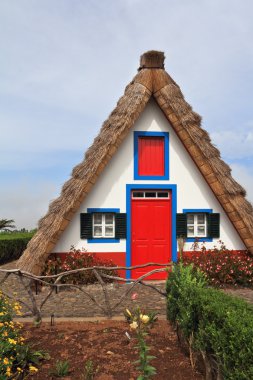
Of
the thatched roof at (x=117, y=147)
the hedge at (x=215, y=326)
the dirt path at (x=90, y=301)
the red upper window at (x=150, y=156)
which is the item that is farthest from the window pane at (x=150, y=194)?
the hedge at (x=215, y=326)

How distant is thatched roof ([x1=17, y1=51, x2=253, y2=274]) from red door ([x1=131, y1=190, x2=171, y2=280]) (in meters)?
1.58

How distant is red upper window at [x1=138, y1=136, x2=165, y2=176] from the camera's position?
1145 cm

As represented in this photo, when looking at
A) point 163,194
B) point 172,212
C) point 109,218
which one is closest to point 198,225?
point 172,212

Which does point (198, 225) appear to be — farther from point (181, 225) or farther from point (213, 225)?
point (181, 225)

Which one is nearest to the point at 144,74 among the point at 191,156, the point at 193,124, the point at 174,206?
the point at 193,124

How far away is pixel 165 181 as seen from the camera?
11508 millimetres

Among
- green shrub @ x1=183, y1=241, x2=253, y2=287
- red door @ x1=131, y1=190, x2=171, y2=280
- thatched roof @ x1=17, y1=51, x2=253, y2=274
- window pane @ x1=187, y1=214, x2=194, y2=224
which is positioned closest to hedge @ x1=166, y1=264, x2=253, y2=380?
green shrub @ x1=183, y1=241, x2=253, y2=287

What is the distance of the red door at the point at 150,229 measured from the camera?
11367 millimetres

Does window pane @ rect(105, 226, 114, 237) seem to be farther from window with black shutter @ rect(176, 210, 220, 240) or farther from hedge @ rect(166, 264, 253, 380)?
hedge @ rect(166, 264, 253, 380)

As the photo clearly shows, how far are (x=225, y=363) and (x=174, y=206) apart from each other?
315 inches

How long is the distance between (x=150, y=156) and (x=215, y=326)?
8.03 m

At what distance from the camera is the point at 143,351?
3.33m

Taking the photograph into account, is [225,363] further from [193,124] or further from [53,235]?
[193,124]

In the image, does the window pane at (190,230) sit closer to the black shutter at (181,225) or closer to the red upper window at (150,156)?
the black shutter at (181,225)
